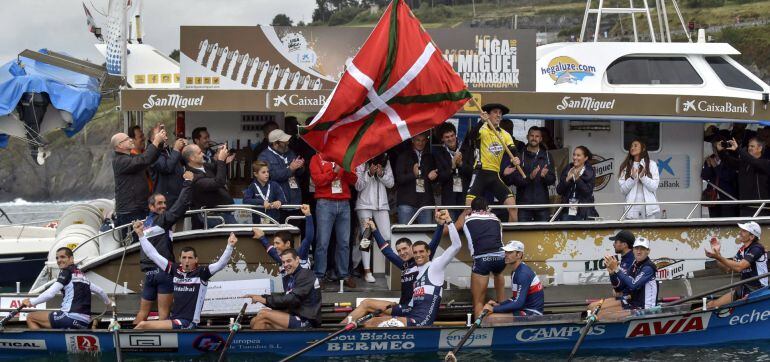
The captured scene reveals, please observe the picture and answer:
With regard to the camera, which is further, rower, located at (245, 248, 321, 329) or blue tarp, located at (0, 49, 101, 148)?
blue tarp, located at (0, 49, 101, 148)

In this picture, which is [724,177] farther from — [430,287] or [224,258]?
[224,258]

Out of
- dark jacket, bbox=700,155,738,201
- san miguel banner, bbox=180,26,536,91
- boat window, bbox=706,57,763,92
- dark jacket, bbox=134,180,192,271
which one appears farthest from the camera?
boat window, bbox=706,57,763,92

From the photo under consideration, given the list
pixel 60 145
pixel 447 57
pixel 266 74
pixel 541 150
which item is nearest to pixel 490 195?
pixel 541 150

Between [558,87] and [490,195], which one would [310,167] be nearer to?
[490,195]

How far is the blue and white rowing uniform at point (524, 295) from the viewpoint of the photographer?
13633mm

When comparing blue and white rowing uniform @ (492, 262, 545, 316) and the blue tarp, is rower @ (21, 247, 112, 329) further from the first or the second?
blue and white rowing uniform @ (492, 262, 545, 316)

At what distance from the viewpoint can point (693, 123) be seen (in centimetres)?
1655

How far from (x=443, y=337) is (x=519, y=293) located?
1.05 meters

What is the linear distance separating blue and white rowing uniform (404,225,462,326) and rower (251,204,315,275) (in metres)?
1.40

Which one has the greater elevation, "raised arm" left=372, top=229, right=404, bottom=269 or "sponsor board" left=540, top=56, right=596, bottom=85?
"sponsor board" left=540, top=56, right=596, bottom=85

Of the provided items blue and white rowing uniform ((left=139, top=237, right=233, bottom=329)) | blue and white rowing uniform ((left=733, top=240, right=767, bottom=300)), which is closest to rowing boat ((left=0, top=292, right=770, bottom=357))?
blue and white rowing uniform ((left=733, top=240, right=767, bottom=300))

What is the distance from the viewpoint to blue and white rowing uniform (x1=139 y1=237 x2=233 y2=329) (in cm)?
1367

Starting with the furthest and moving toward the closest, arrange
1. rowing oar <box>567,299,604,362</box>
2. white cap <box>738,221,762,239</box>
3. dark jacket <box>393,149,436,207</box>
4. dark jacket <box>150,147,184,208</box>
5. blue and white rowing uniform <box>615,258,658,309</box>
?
dark jacket <box>393,149,436,207</box>, dark jacket <box>150,147,184,208</box>, white cap <box>738,221,762,239</box>, blue and white rowing uniform <box>615,258,658,309</box>, rowing oar <box>567,299,604,362</box>

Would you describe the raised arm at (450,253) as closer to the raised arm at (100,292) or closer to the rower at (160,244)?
the rower at (160,244)
